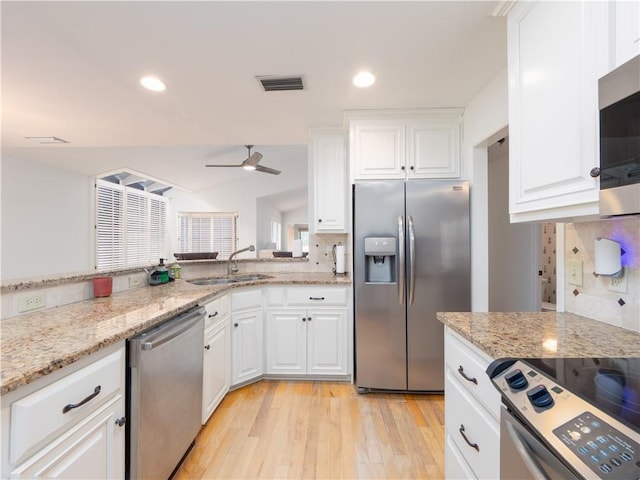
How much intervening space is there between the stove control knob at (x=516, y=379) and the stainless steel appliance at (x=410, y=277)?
1459mm

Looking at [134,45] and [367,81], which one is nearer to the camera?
[134,45]

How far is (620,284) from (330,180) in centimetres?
219

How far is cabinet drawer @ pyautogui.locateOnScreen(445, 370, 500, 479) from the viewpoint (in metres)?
0.92

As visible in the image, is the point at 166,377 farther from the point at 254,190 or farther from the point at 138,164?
Answer: the point at 254,190

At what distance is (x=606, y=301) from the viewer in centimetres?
117

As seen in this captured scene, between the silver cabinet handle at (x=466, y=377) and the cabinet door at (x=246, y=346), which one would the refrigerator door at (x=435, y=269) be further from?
the cabinet door at (x=246, y=346)

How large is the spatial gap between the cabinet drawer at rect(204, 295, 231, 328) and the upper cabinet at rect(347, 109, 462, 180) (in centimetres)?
149

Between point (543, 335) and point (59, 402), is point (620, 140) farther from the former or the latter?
point (59, 402)

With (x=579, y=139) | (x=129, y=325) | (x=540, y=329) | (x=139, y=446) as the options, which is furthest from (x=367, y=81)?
(x=139, y=446)

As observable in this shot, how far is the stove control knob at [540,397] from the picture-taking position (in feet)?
2.19

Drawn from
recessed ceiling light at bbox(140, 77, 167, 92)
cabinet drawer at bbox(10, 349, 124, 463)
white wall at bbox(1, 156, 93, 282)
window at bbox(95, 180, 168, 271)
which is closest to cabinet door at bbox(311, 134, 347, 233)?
recessed ceiling light at bbox(140, 77, 167, 92)

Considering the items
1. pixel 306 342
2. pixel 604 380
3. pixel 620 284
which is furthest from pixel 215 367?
pixel 620 284

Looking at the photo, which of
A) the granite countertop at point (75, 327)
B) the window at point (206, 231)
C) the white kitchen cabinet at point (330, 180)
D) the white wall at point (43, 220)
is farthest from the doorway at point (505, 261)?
the window at point (206, 231)

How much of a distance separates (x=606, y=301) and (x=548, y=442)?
909 mm
